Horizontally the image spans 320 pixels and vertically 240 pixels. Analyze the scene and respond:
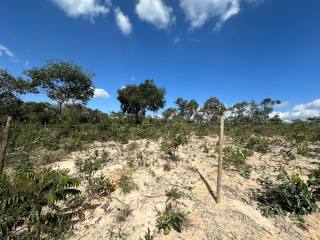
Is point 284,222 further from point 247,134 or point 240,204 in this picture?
A: point 247,134

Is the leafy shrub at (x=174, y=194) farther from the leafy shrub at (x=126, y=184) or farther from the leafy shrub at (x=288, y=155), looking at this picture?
the leafy shrub at (x=288, y=155)

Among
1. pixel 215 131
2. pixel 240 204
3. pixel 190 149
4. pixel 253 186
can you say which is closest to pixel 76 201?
pixel 240 204

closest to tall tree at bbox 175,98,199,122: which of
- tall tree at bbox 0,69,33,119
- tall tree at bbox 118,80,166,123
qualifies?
tall tree at bbox 118,80,166,123

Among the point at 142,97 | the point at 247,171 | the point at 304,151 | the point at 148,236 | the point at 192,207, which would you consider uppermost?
the point at 142,97

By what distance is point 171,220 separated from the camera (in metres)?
4.62

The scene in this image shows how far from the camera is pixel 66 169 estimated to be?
718cm

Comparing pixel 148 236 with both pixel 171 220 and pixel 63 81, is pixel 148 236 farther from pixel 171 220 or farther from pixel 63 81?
pixel 63 81

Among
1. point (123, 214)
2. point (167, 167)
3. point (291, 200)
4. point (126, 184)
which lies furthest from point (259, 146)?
point (123, 214)

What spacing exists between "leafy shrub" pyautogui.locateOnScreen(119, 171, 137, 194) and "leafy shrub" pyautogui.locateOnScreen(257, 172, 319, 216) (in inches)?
118

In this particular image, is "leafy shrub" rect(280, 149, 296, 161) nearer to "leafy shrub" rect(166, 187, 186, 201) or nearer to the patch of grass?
the patch of grass

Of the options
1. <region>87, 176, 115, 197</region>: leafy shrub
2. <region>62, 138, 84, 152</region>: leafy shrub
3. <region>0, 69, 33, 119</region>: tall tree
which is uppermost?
<region>0, 69, 33, 119</region>: tall tree

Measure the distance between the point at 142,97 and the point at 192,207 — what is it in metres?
28.7

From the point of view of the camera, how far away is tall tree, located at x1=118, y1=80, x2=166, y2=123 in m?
33.4

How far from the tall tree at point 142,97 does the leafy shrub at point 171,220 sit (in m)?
28.7
